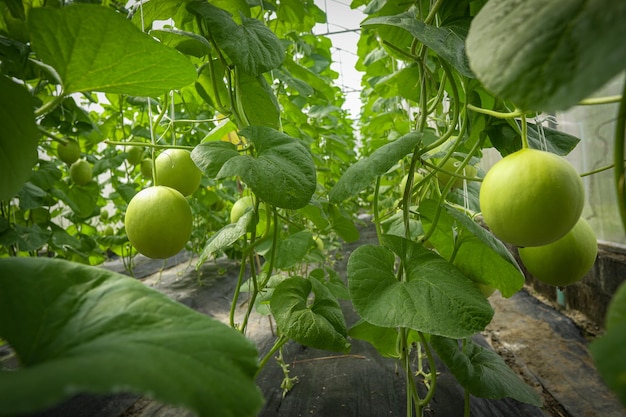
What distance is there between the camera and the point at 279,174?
60 cm

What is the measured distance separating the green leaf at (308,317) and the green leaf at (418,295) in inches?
8.7

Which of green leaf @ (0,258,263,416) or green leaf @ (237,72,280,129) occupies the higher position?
green leaf @ (237,72,280,129)

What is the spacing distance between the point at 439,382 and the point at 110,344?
1291 mm

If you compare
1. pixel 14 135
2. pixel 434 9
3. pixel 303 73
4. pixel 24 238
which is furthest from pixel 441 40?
pixel 24 238

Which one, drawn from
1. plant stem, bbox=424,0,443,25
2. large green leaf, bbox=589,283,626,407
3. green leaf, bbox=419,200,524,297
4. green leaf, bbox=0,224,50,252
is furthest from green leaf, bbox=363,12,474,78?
green leaf, bbox=0,224,50,252

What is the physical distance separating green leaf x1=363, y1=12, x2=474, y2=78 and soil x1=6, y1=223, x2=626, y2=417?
101cm

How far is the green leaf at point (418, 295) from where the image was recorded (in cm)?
53

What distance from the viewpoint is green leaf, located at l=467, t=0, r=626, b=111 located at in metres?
0.20

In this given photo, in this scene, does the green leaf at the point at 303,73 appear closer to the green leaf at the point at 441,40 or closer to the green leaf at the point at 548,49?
the green leaf at the point at 441,40

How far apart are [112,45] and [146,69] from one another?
55 mm

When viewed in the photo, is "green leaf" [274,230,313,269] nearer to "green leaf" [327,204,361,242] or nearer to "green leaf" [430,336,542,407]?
"green leaf" [327,204,361,242]

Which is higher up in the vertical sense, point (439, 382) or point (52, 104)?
point (52, 104)

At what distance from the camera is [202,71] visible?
93cm

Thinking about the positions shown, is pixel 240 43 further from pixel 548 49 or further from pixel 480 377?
pixel 480 377
